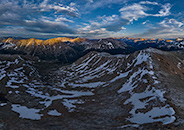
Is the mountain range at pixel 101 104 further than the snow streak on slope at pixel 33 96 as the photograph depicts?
No

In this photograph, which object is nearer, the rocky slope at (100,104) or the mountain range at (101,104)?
the mountain range at (101,104)

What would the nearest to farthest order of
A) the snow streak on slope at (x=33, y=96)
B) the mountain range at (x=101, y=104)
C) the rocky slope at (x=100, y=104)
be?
the mountain range at (x=101, y=104) < the rocky slope at (x=100, y=104) < the snow streak on slope at (x=33, y=96)

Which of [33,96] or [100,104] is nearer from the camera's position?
[100,104]

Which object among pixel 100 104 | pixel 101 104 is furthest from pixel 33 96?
pixel 101 104

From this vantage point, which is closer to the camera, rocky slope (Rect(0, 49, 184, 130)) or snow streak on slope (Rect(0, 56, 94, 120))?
rocky slope (Rect(0, 49, 184, 130))

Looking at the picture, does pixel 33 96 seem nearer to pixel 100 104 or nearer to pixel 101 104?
pixel 100 104

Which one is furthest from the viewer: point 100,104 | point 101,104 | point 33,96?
point 33,96

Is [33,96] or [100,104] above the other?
[100,104]

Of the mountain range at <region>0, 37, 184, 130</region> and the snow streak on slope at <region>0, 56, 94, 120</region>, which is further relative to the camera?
the snow streak on slope at <region>0, 56, 94, 120</region>

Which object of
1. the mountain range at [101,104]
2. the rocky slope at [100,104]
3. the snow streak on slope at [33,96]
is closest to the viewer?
the mountain range at [101,104]

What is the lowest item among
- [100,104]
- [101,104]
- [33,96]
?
[33,96]

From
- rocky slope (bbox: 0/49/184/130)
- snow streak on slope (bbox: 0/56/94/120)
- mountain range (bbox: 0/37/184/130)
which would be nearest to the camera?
mountain range (bbox: 0/37/184/130)

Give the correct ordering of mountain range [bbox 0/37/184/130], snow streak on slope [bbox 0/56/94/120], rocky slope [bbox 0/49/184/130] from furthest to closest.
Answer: snow streak on slope [bbox 0/56/94/120]
rocky slope [bbox 0/49/184/130]
mountain range [bbox 0/37/184/130]
